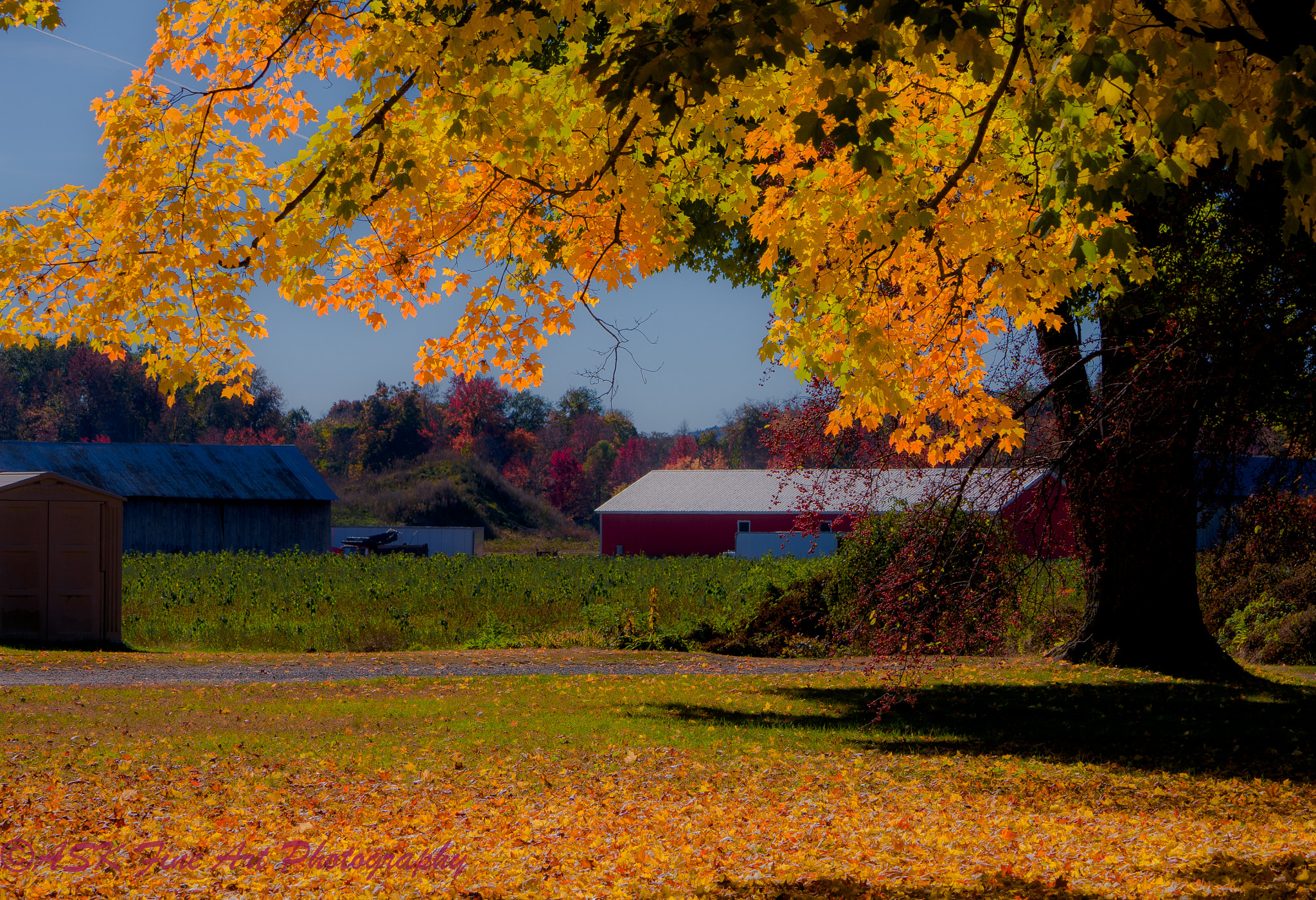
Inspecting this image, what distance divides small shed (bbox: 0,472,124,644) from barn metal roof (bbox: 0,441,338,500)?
67.3ft

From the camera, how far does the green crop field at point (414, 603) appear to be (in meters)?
17.9

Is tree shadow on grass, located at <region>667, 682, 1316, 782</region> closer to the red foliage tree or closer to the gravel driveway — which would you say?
the gravel driveway

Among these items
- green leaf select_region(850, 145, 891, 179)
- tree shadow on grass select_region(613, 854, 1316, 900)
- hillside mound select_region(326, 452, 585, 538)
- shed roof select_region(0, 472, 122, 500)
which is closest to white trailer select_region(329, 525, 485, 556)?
hillside mound select_region(326, 452, 585, 538)

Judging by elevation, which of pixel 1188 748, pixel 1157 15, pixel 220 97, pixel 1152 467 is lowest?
pixel 1188 748

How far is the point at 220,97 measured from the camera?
7516 mm

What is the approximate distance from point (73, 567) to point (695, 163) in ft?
41.6

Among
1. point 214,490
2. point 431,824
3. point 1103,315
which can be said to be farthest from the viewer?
point 214,490

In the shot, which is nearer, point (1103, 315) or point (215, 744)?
point (215, 744)

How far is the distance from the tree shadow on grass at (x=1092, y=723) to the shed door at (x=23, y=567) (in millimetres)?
10629

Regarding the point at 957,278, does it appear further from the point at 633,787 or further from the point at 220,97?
the point at 220,97

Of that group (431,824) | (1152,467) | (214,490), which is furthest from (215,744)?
(214,490)

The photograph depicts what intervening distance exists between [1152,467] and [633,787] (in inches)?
238

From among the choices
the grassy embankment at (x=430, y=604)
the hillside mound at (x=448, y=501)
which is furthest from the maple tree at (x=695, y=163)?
the hillside mound at (x=448, y=501)

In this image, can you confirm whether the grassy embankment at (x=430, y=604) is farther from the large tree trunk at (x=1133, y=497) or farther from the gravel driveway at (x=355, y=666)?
the gravel driveway at (x=355, y=666)
